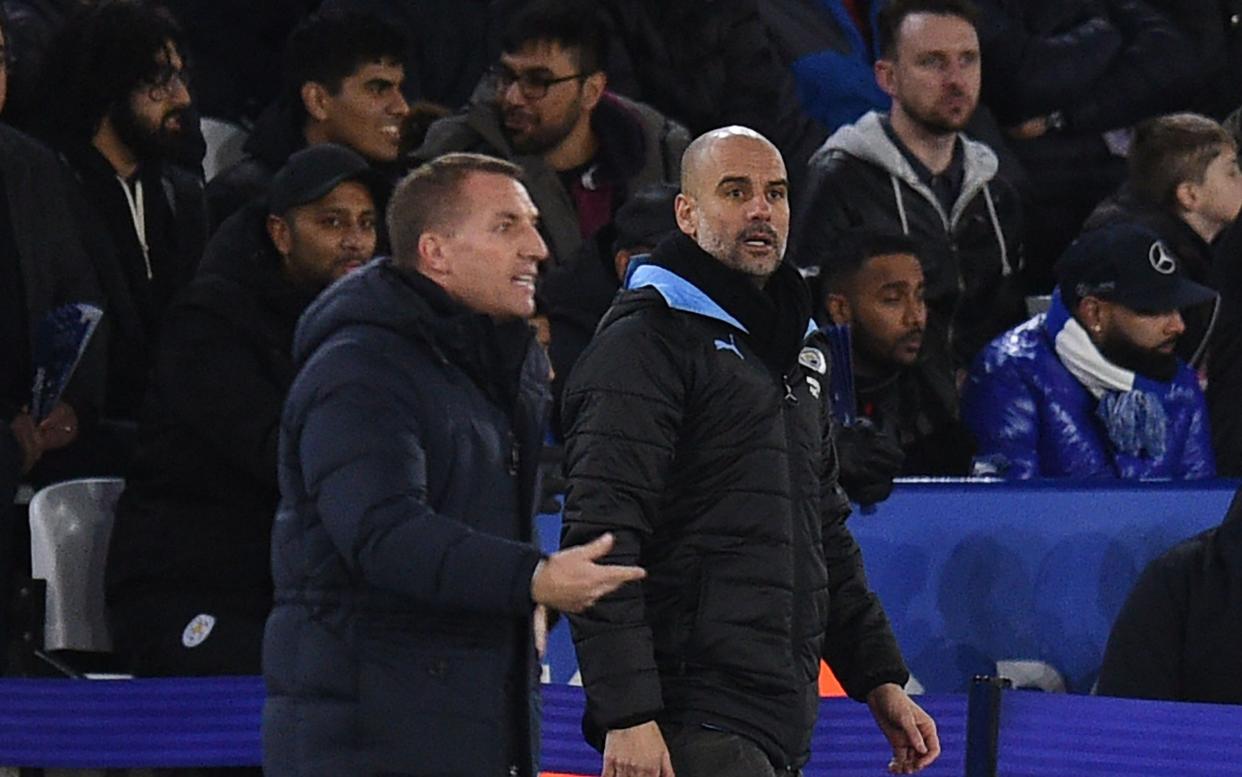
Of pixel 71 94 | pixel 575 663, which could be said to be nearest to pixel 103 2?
pixel 71 94

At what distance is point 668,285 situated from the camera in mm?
5449

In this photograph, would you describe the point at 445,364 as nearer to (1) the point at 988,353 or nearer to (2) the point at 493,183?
(2) the point at 493,183

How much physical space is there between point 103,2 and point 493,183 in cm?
323

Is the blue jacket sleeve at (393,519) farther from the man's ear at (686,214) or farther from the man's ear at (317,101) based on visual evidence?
the man's ear at (317,101)

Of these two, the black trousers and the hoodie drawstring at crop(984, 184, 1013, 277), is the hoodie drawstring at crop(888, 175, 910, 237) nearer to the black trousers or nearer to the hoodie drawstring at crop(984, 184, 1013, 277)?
the hoodie drawstring at crop(984, 184, 1013, 277)

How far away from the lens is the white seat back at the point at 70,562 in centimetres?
688

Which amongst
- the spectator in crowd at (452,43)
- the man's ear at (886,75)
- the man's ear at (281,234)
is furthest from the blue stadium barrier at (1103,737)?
the spectator in crowd at (452,43)

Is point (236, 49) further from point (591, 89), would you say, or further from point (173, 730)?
point (173, 730)

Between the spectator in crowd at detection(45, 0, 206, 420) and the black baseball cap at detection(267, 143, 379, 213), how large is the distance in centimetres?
96

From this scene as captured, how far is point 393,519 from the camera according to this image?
16.2 feet

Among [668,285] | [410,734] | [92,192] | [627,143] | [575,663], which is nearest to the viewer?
[410,734]

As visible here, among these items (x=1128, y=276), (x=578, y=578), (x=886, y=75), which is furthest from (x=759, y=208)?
(x=886, y=75)

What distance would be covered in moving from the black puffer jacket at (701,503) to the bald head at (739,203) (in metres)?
0.06

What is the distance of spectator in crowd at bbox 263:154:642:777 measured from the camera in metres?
4.93
